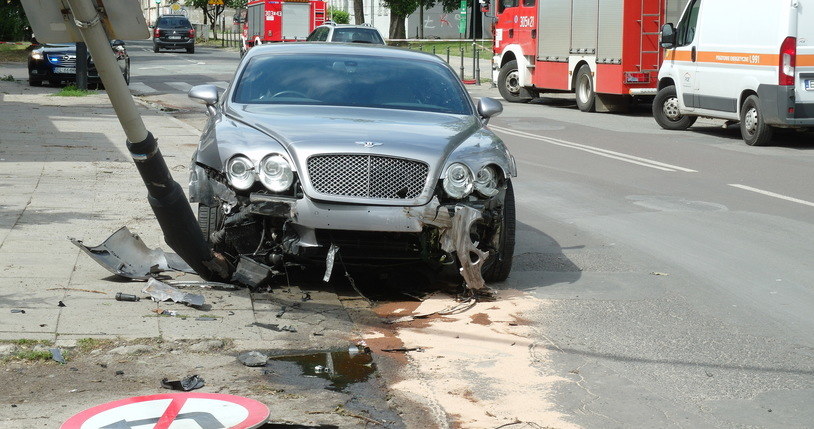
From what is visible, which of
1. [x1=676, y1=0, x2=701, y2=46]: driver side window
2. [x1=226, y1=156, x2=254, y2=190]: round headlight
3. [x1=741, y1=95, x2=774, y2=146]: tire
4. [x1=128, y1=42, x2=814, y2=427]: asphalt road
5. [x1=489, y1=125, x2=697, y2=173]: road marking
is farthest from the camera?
[x1=676, y1=0, x2=701, y2=46]: driver side window

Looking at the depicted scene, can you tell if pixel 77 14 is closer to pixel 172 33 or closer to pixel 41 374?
pixel 41 374

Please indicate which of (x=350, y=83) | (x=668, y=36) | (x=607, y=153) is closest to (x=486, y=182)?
(x=350, y=83)

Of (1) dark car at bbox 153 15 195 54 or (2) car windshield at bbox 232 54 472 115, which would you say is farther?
(1) dark car at bbox 153 15 195 54

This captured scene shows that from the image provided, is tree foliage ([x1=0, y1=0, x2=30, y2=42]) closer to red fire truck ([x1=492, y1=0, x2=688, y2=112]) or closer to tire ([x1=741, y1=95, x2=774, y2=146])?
red fire truck ([x1=492, y1=0, x2=688, y2=112])

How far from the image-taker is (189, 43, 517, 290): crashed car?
6.82m

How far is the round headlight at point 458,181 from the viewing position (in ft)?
23.0

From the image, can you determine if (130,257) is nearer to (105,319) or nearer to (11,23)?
(105,319)

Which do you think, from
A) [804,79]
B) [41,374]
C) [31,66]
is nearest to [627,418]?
[41,374]

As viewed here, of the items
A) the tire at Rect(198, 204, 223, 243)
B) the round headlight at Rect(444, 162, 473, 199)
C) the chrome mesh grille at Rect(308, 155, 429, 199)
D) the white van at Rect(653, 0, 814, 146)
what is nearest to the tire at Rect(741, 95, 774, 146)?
the white van at Rect(653, 0, 814, 146)

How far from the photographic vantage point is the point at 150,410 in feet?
15.5

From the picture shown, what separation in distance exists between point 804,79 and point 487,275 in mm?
10946

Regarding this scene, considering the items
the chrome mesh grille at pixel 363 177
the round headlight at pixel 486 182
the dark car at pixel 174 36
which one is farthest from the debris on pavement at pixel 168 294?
the dark car at pixel 174 36

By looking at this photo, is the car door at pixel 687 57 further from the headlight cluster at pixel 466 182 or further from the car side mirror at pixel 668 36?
the headlight cluster at pixel 466 182

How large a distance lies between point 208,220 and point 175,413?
2.76 meters
